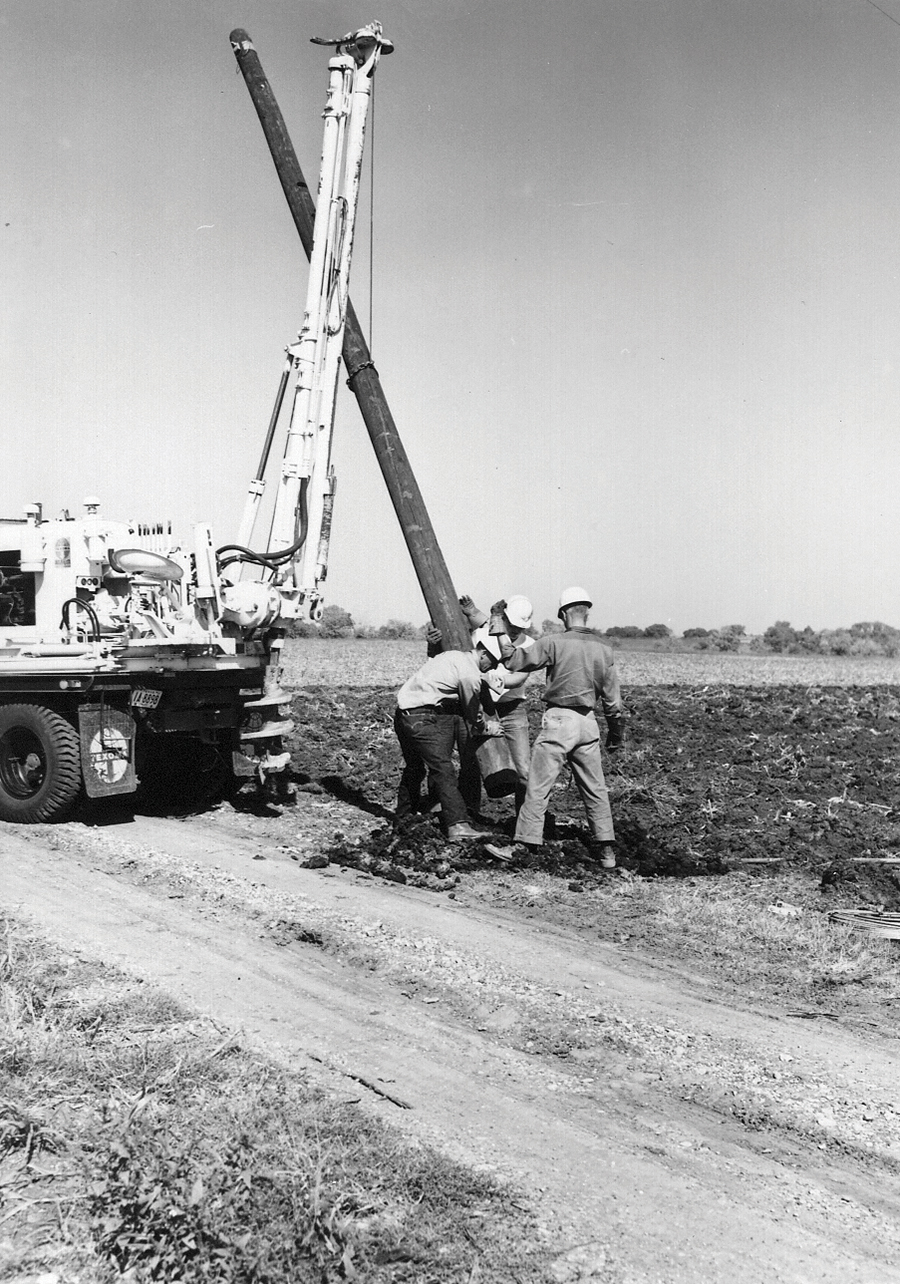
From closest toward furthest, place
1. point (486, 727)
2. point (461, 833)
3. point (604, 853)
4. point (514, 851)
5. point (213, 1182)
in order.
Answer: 1. point (213, 1182)
2. point (604, 853)
3. point (514, 851)
4. point (461, 833)
5. point (486, 727)

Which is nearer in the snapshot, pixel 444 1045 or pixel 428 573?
pixel 444 1045

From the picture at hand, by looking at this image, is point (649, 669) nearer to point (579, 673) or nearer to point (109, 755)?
point (109, 755)

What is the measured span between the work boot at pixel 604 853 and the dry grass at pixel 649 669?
18.4 metres

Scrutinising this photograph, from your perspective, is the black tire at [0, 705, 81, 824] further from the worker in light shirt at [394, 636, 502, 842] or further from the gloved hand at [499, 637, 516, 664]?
the gloved hand at [499, 637, 516, 664]

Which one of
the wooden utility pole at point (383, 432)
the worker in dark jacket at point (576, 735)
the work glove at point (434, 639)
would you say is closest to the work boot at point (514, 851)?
the worker in dark jacket at point (576, 735)

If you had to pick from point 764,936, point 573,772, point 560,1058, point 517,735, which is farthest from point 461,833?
point 560,1058

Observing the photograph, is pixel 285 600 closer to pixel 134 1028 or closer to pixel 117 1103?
pixel 134 1028

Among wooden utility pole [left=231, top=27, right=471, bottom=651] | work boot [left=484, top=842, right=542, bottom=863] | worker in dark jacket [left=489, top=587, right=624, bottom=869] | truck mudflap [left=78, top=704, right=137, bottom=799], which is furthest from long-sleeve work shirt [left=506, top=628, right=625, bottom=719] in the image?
truck mudflap [left=78, top=704, right=137, bottom=799]

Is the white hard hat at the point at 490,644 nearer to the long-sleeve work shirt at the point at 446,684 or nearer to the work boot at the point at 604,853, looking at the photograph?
the long-sleeve work shirt at the point at 446,684

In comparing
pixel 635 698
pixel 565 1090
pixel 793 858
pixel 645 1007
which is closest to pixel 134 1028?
pixel 565 1090

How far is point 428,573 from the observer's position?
10.9 metres

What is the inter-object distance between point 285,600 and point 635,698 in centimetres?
1529

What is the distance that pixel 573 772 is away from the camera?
8859 mm

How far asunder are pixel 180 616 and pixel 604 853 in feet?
14.0
